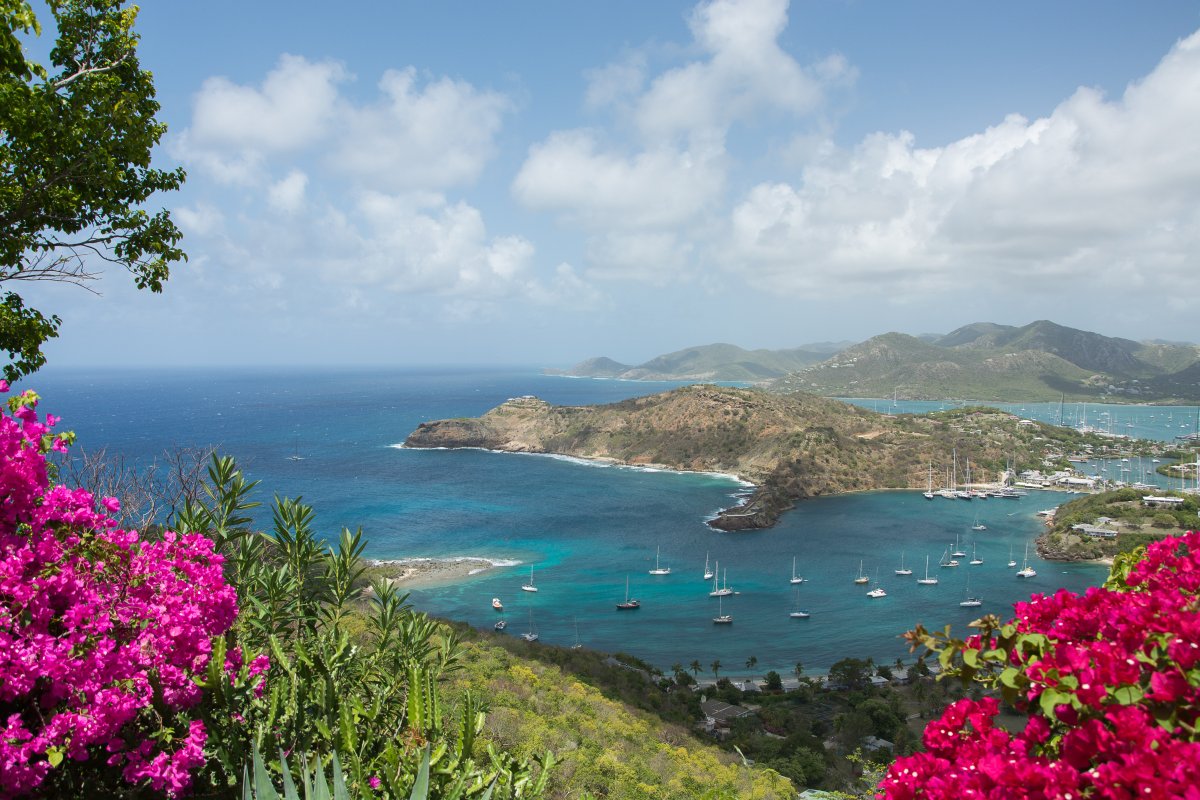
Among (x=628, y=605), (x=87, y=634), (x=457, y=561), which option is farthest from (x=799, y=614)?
(x=87, y=634)

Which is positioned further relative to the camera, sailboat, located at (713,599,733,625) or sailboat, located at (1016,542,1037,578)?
sailboat, located at (1016,542,1037,578)

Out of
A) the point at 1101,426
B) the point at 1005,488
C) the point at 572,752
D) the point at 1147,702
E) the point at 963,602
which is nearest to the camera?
the point at 1147,702

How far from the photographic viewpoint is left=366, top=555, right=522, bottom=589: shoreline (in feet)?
114

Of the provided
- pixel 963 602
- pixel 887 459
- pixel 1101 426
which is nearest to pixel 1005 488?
pixel 887 459

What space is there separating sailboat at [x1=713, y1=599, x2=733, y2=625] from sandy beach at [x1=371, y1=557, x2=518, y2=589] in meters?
12.4

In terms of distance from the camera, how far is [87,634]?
239 cm

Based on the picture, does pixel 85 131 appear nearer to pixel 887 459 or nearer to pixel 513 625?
pixel 513 625

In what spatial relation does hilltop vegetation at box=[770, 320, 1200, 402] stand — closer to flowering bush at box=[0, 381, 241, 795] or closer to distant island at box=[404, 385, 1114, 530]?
distant island at box=[404, 385, 1114, 530]

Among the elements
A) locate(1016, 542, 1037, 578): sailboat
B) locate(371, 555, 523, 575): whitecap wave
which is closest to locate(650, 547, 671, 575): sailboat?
locate(371, 555, 523, 575): whitecap wave

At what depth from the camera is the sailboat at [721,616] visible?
31881 millimetres

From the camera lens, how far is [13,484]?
2406 mm

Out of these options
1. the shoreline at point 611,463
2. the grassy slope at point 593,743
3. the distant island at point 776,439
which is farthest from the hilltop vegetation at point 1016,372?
the grassy slope at point 593,743

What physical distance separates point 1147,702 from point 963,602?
3912 cm

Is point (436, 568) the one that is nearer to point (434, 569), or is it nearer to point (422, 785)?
point (434, 569)
